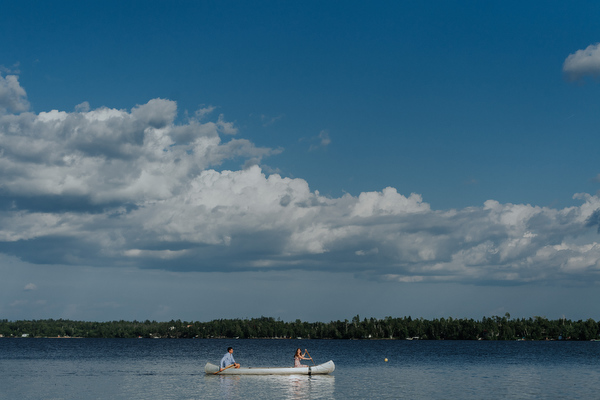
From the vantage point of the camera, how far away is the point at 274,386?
55.8 meters

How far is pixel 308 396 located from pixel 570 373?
45023 millimetres

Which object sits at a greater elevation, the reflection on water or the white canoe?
the white canoe

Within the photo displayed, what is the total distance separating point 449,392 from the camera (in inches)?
2077

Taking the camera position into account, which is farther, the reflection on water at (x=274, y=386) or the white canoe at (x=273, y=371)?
the white canoe at (x=273, y=371)

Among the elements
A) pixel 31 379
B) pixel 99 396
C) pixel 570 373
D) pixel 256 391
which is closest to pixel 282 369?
pixel 256 391

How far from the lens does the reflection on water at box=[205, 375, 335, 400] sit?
49.3 meters

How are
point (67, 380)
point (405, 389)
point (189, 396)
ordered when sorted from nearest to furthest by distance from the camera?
point (189, 396)
point (405, 389)
point (67, 380)

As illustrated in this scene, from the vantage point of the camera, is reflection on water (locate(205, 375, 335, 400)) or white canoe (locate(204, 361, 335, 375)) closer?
reflection on water (locate(205, 375, 335, 400))

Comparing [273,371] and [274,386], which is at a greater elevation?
[273,371]

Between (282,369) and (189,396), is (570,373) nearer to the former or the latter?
(282,369)

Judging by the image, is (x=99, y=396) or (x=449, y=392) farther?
(x=449, y=392)

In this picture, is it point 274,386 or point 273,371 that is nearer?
point 274,386

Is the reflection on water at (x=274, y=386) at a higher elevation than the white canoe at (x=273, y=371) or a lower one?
lower

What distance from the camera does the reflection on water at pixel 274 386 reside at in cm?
4934
